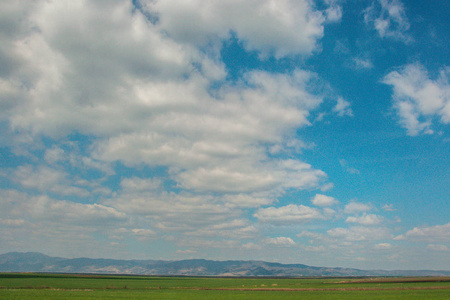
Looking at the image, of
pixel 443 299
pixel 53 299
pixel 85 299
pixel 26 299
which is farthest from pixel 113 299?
pixel 443 299

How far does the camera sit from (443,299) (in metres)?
54.1

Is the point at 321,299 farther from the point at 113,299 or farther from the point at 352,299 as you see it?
the point at 113,299

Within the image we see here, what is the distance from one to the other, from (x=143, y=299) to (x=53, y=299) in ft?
52.3

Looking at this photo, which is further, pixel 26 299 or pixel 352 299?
pixel 352 299

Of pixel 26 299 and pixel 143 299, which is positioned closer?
pixel 26 299

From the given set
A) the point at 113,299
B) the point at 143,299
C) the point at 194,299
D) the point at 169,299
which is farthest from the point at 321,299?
the point at 113,299

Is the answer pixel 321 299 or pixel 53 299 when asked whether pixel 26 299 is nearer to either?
pixel 53 299

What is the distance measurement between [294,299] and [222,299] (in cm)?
1454

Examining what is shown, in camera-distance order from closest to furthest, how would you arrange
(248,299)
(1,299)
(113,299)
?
(1,299), (113,299), (248,299)

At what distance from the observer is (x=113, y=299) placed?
→ 5894 centimetres

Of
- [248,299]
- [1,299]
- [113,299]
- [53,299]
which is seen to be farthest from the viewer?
[248,299]

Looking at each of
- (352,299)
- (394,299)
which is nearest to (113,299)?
(352,299)

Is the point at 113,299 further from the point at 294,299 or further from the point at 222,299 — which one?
the point at 294,299

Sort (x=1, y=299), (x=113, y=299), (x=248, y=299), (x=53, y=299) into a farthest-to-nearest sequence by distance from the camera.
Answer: (x=248, y=299)
(x=113, y=299)
(x=53, y=299)
(x=1, y=299)
